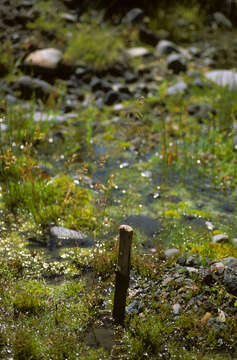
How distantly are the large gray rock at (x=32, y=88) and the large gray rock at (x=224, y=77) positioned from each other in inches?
114

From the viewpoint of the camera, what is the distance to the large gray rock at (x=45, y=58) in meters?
7.17

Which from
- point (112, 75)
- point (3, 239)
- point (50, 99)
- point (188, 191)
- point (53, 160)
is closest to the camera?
point (3, 239)

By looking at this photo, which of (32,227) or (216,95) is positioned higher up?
(216,95)

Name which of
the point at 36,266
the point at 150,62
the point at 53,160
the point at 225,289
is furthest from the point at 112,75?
the point at 225,289

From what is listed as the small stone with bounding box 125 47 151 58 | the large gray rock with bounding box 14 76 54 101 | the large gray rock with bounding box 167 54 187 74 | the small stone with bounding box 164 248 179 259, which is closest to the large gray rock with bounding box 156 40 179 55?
the small stone with bounding box 125 47 151 58

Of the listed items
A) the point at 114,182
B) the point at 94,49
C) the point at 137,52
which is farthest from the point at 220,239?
the point at 137,52

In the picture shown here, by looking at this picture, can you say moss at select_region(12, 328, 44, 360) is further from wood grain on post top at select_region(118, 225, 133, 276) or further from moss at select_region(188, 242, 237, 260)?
moss at select_region(188, 242, 237, 260)

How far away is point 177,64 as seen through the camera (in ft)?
25.6

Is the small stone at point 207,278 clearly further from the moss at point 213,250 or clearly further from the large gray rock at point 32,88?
the large gray rock at point 32,88

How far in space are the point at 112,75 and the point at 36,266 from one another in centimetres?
488

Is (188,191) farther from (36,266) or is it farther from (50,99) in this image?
(50,99)

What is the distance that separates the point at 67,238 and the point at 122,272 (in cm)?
134

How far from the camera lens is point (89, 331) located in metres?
2.92

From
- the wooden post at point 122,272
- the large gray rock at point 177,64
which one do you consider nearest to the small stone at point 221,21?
the large gray rock at point 177,64
